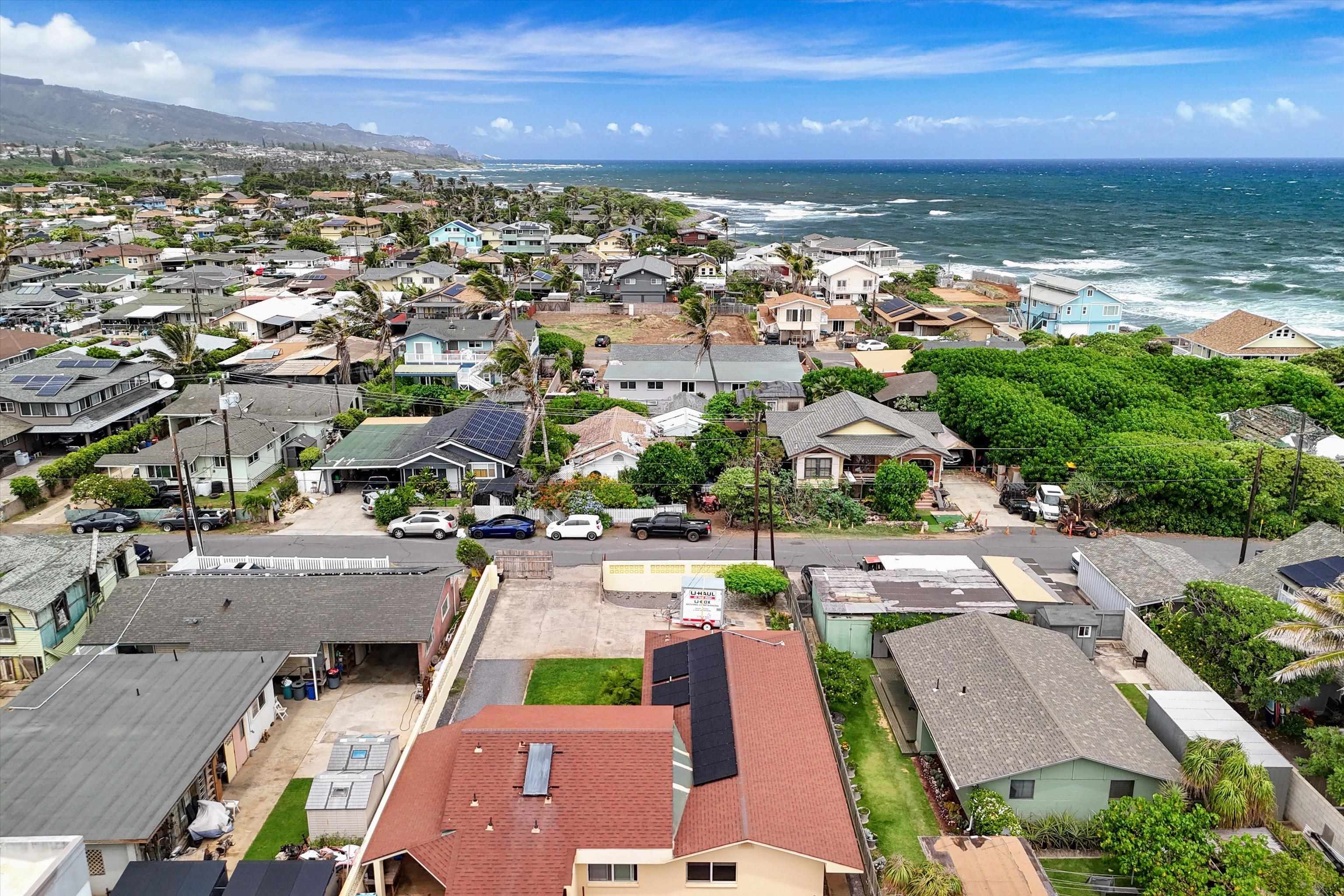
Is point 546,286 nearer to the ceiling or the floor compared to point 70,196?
nearer to the floor

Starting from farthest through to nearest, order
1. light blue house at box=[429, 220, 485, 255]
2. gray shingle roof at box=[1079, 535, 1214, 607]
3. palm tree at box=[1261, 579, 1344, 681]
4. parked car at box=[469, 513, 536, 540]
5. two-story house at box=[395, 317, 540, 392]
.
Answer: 1. light blue house at box=[429, 220, 485, 255]
2. two-story house at box=[395, 317, 540, 392]
3. parked car at box=[469, 513, 536, 540]
4. gray shingle roof at box=[1079, 535, 1214, 607]
5. palm tree at box=[1261, 579, 1344, 681]

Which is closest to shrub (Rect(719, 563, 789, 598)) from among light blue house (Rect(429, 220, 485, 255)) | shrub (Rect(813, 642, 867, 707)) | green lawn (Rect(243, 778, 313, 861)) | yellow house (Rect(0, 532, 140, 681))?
shrub (Rect(813, 642, 867, 707))

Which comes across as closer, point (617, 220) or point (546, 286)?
point (546, 286)

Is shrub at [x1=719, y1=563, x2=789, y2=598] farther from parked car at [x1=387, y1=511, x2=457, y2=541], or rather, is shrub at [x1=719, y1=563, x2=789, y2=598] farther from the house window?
parked car at [x1=387, y1=511, x2=457, y2=541]

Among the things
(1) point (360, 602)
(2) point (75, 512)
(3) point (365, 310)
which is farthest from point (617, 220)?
(1) point (360, 602)

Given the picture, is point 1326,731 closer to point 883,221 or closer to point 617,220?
point 617,220

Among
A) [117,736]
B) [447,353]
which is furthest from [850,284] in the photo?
[117,736]
